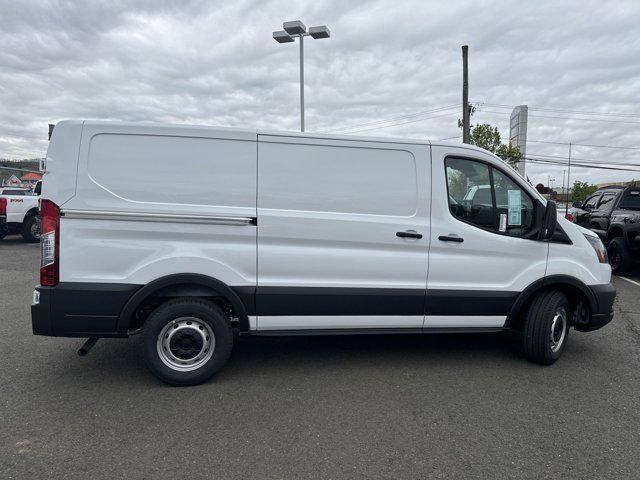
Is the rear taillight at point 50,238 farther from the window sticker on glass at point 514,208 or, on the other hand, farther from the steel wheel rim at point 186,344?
the window sticker on glass at point 514,208

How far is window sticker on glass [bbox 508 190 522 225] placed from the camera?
4230 millimetres

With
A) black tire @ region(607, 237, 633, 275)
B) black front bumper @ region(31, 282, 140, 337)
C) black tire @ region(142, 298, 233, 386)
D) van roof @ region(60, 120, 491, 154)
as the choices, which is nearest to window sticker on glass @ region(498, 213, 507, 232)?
van roof @ region(60, 120, 491, 154)

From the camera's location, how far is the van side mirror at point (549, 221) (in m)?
4.19

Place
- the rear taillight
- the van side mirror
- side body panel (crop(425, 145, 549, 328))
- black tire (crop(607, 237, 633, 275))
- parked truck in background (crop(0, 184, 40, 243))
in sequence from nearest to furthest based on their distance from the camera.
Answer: the rear taillight → side body panel (crop(425, 145, 549, 328)) → the van side mirror → black tire (crop(607, 237, 633, 275)) → parked truck in background (crop(0, 184, 40, 243))

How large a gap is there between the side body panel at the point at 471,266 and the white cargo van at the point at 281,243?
12 millimetres

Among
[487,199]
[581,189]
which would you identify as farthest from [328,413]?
[581,189]

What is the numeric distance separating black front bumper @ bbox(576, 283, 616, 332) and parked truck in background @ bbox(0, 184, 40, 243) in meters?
13.3

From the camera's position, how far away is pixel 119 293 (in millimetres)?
3619

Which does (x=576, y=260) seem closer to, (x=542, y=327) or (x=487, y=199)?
(x=542, y=327)

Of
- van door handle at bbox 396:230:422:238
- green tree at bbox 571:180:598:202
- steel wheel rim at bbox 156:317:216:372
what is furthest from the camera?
green tree at bbox 571:180:598:202

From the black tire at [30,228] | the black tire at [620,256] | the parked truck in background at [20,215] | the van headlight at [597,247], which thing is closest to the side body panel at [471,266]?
the van headlight at [597,247]

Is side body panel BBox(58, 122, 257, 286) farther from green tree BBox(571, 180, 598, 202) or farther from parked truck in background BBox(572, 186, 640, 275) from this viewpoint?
green tree BBox(571, 180, 598, 202)

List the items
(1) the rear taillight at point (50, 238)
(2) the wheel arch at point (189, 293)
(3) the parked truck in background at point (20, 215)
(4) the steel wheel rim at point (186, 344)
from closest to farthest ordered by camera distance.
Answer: (1) the rear taillight at point (50, 238) → (2) the wheel arch at point (189, 293) → (4) the steel wheel rim at point (186, 344) → (3) the parked truck in background at point (20, 215)

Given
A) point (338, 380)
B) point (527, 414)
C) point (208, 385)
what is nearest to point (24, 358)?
point (208, 385)
